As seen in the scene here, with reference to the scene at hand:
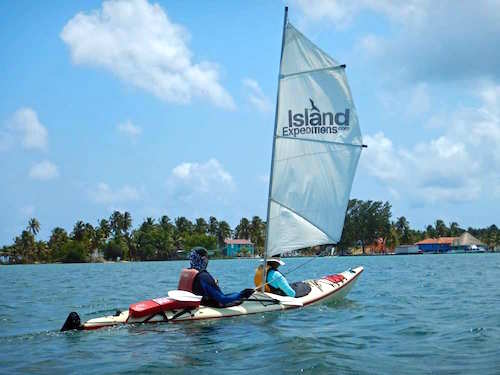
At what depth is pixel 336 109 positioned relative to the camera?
1748 centimetres

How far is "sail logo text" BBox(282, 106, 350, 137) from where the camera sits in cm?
1730

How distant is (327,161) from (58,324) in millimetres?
9155

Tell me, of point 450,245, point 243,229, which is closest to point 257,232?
point 243,229

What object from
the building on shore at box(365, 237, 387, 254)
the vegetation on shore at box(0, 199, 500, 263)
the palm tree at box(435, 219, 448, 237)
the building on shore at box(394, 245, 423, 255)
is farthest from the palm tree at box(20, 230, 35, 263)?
the palm tree at box(435, 219, 448, 237)

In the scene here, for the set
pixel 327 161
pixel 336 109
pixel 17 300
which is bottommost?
pixel 17 300

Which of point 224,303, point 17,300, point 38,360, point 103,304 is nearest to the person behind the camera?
point 38,360

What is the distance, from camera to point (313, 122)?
17.4 meters

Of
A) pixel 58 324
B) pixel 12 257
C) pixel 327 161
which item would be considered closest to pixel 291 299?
pixel 327 161

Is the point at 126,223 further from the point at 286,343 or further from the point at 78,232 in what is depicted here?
the point at 286,343

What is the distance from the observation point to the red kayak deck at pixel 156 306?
14.9 meters

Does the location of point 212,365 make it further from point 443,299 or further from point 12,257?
point 12,257

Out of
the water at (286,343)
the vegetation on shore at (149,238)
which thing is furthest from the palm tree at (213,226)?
the water at (286,343)

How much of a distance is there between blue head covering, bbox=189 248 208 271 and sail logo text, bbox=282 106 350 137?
420cm

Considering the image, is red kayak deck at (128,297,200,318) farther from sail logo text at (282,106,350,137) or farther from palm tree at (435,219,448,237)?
palm tree at (435,219,448,237)
